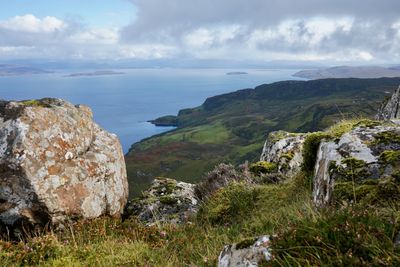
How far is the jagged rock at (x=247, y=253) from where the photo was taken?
4242 millimetres

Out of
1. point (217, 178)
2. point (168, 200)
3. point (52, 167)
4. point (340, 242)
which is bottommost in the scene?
point (168, 200)

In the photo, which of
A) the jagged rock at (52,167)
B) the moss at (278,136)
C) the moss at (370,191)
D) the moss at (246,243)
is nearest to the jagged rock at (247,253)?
the moss at (246,243)

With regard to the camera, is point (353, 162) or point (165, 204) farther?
point (165, 204)

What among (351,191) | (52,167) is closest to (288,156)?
(351,191)

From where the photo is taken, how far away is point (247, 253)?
444 cm

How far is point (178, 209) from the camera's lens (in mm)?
12906

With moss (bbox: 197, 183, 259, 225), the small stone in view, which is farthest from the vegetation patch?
the small stone

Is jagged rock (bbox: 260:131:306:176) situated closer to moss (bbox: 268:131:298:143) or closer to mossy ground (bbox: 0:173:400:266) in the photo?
moss (bbox: 268:131:298:143)

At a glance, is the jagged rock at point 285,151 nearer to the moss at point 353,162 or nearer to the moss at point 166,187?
the moss at point 166,187

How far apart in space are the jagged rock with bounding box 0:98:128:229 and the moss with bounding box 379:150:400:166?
768cm

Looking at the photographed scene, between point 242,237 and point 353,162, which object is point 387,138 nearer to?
point 353,162

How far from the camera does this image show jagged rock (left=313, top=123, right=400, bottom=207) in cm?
664

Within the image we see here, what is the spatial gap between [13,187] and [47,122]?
83.0 inches

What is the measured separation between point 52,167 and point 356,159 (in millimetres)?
7672
